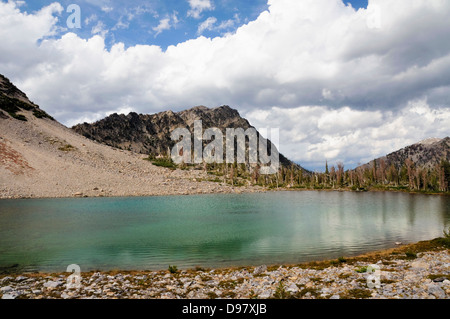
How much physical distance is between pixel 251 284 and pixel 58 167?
108391 millimetres

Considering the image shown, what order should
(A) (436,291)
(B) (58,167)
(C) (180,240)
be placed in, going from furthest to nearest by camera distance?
(B) (58,167)
(C) (180,240)
(A) (436,291)

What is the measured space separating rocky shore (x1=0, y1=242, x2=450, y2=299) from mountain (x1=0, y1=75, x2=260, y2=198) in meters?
81.6

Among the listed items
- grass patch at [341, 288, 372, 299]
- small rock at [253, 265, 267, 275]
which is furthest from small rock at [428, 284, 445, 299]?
small rock at [253, 265, 267, 275]

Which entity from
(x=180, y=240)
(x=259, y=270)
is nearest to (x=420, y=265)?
(x=259, y=270)

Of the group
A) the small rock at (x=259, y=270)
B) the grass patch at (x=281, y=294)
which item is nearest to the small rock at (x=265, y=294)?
the grass patch at (x=281, y=294)

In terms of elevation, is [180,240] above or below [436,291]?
below

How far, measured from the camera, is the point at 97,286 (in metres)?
15.9

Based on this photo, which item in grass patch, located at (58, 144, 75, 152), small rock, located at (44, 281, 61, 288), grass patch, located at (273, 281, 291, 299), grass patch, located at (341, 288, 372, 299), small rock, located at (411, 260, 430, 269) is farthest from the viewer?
grass patch, located at (58, 144, 75, 152)

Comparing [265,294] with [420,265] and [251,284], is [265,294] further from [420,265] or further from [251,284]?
[420,265]

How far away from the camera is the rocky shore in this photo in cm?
1349

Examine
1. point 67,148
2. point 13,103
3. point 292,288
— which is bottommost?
point 292,288

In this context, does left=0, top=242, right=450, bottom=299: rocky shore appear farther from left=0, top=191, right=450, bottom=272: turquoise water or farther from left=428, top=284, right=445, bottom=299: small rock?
left=0, top=191, right=450, bottom=272: turquoise water

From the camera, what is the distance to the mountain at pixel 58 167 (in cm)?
8900

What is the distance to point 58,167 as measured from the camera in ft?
333
